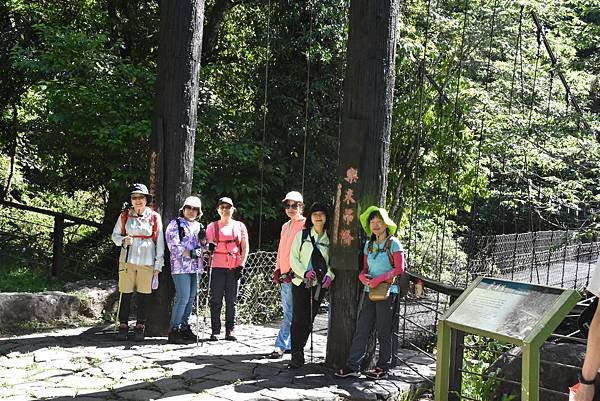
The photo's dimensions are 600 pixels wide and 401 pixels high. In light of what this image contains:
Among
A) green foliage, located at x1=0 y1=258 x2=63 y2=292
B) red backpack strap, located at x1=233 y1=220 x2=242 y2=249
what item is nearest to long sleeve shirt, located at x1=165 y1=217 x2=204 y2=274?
red backpack strap, located at x1=233 y1=220 x2=242 y2=249

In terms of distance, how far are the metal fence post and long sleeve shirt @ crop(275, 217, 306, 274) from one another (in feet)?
13.1

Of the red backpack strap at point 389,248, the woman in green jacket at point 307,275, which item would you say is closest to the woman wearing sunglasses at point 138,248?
the woman in green jacket at point 307,275

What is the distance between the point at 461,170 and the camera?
1100 centimetres

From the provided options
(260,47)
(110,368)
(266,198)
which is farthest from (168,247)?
(260,47)

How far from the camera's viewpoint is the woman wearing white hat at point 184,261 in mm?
5637

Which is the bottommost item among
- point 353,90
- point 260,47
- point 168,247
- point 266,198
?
point 168,247

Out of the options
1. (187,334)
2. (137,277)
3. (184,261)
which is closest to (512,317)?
(184,261)

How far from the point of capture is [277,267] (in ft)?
17.8

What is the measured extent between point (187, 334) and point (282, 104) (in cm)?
459

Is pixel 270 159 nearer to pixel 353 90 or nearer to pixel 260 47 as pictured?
pixel 260 47

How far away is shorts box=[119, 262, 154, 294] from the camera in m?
5.66

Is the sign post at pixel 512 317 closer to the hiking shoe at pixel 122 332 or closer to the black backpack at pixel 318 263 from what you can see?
the black backpack at pixel 318 263

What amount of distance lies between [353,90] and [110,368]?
2.72m

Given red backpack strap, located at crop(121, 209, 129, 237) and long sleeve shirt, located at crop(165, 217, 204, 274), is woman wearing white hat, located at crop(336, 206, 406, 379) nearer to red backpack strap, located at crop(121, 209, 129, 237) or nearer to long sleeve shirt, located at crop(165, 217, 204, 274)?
long sleeve shirt, located at crop(165, 217, 204, 274)
